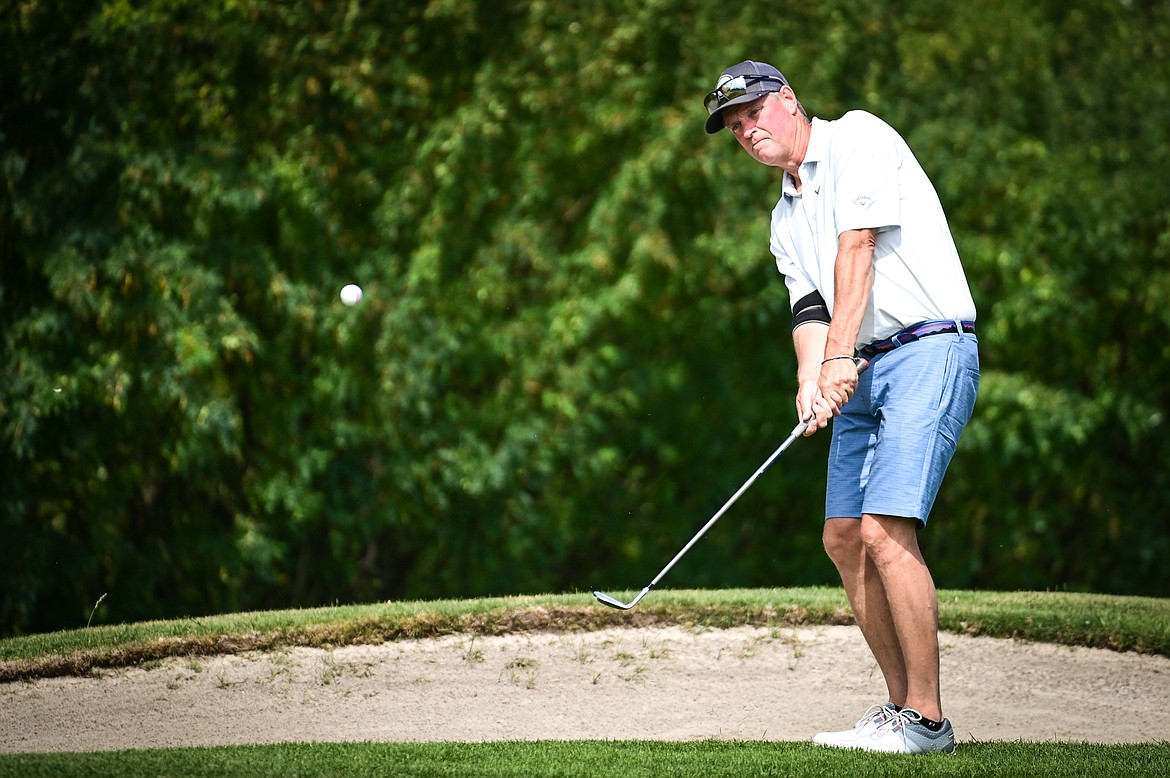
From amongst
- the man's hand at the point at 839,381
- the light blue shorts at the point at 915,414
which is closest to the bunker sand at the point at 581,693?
the light blue shorts at the point at 915,414

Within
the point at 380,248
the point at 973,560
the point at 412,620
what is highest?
the point at 380,248

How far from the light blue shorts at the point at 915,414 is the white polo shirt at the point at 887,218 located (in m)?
0.10

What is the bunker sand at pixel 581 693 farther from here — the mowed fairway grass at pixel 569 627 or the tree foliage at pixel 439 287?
the tree foliage at pixel 439 287

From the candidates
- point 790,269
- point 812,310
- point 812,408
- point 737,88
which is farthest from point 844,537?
point 737,88

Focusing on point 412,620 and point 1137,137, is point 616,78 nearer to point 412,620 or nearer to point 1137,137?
point 1137,137

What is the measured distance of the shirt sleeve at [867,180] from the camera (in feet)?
14.0

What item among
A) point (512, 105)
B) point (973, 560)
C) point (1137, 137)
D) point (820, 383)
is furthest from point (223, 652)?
point (1137, 137)

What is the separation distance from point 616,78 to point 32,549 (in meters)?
6.10

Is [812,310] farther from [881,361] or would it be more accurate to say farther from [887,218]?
[887,218]

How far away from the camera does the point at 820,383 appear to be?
14.2 ft

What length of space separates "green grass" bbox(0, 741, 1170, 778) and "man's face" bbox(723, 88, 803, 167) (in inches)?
70.2

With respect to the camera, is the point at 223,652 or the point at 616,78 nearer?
the point at 223,652

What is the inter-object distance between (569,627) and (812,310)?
2.48 meters

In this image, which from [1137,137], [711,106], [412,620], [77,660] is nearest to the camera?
[711,106]
